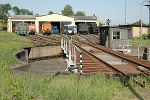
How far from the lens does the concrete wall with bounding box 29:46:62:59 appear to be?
2545 centimetres

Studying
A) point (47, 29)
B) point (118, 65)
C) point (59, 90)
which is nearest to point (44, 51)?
point (118, 65)

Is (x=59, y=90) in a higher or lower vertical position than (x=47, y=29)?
lower

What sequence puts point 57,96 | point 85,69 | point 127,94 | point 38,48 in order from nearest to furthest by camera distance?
point 57,96, point 127,94, point 85,69, point 38,48

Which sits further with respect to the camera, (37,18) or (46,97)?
(37,18)

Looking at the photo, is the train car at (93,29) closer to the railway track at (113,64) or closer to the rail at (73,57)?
the rail at (73,57)

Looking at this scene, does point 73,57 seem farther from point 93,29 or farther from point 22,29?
point 93,29

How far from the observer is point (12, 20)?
49.4 meters

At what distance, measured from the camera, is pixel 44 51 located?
26.9 m

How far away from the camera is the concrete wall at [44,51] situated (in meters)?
25.5

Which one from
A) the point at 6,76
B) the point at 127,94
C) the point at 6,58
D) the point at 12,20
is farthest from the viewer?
the point at 12,20

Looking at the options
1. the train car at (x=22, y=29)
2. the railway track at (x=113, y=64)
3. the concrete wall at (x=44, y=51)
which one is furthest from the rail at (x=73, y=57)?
the train car at (x=22, y=29)

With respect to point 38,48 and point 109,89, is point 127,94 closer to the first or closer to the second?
point 109,89

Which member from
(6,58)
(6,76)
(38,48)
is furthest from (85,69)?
(38,48)

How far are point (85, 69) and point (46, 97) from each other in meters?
7.59
